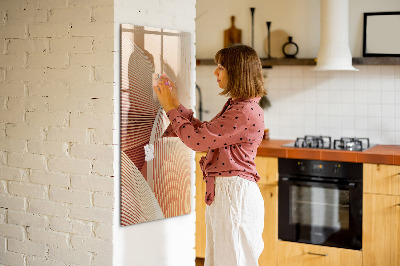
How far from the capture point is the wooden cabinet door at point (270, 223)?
4078 millimetres

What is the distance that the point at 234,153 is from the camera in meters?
2.63

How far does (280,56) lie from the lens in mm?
4641

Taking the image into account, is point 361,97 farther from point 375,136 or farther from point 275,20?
point 275,20

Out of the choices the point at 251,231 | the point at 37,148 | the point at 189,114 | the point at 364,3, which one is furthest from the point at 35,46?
the point at 364,3

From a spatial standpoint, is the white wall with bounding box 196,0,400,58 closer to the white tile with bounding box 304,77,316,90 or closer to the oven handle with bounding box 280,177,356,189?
the white tile with bounding box 304,77,316,90

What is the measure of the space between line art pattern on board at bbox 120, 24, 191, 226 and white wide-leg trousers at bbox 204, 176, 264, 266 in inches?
15.4

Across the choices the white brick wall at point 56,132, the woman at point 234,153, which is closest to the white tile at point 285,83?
the woman at point 234,153

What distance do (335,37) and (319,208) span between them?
4.10 ft

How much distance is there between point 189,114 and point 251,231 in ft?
2.13

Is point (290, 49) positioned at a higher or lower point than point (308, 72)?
higher

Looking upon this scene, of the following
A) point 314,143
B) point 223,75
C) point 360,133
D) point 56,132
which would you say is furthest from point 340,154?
point 56,132

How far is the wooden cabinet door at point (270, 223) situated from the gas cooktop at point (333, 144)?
0.37 m

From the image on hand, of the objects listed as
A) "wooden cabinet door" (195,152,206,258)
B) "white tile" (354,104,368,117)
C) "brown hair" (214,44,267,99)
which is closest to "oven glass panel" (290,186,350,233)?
"wooden cabinet door" (195,152,206,258)

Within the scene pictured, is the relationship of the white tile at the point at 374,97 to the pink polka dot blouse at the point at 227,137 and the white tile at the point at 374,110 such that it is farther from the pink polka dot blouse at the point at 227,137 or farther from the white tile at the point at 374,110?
the pink polka dot blouse at the point at 227,137
